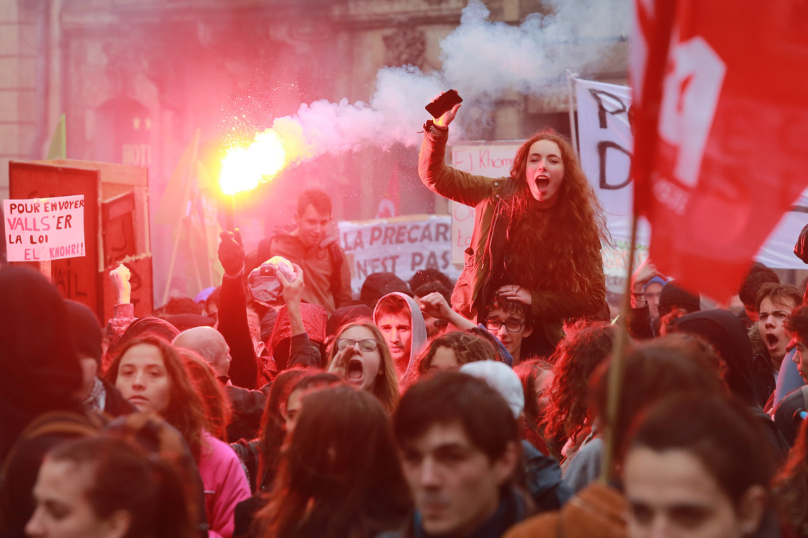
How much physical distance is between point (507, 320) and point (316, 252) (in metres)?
2.51

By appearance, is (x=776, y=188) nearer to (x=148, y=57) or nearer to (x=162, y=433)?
(x=162, y=433)

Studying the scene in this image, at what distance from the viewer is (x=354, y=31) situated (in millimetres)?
14203

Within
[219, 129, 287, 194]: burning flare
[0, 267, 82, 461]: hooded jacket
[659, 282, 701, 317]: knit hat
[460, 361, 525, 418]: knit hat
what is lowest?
[659, 282, 701, 317]: knit hat

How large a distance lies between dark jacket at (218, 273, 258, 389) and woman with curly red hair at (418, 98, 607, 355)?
3.62ft

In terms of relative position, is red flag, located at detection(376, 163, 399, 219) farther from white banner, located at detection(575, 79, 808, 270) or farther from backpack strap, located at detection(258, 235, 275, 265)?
backpack strap, located at detection(258, 235, 275, 265)

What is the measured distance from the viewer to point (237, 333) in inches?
181

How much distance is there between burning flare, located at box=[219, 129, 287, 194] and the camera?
271 inches

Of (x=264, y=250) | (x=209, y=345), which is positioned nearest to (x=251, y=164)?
(x=264, y=250)

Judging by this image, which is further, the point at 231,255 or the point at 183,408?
the point at 231,255

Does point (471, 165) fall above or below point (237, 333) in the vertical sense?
above

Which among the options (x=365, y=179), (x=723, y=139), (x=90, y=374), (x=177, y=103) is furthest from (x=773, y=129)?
(x=177, y=103)

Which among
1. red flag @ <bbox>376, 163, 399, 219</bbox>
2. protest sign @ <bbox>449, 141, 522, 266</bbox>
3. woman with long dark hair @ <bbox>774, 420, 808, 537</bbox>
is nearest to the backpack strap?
protest sign @ <bbox>449, 141, 522, 266</bbox>

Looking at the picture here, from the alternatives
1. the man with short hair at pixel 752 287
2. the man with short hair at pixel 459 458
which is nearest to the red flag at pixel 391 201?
the man with short hair at pixel 752 287

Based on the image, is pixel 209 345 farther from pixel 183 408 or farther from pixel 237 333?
pixel 183 408
